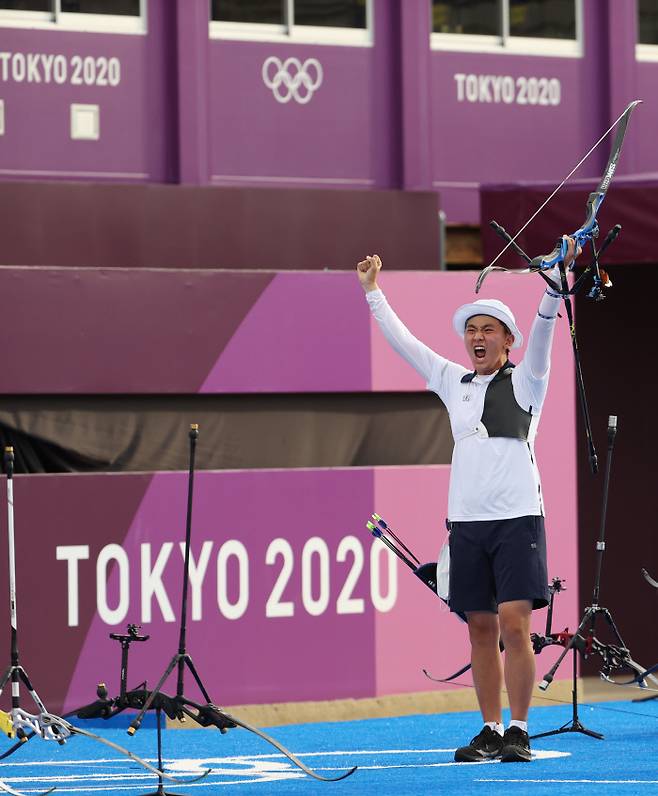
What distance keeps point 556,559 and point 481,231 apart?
8.05 feet

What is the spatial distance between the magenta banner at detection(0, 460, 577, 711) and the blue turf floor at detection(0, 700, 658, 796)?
32cm

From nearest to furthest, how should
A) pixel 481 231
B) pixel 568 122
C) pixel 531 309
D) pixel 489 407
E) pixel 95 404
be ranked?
pixel 489 407 → pixel 95 404 → pixel 531 309 → pixel 481 231 → pixel 568 122

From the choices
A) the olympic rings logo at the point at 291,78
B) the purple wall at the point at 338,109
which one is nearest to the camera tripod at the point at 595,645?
the purple wall at the point at 338,109

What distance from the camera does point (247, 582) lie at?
988 centimetres

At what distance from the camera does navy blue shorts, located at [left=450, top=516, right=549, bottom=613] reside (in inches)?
303

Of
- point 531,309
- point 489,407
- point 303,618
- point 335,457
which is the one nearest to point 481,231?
point 531,309

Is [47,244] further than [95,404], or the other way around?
[47,244]

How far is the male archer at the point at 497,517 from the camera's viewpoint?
303 inches

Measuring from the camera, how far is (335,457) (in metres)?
10.3

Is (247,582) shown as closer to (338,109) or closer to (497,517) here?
(497,517)

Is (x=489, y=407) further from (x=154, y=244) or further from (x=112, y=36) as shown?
(x=112, y=36)

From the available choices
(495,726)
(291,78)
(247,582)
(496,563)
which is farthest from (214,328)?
(291,78)

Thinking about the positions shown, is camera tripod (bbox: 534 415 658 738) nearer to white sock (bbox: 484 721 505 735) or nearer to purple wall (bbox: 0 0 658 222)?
white sock (bbox: 484 721 505 735)

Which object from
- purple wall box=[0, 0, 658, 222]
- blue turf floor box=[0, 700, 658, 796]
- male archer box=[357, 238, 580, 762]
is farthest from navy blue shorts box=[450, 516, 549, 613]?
purple wall box=[0, 0, 658, 222]
